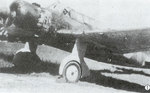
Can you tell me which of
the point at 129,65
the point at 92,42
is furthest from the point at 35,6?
the point at 129,65

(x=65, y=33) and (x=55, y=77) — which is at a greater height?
(x=65, y=33)

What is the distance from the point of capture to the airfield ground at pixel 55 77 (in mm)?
2266

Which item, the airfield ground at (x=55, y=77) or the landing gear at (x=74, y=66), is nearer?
the airfield ground at (x=55, y=77)

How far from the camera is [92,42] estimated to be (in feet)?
7.97

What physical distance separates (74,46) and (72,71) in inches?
6.4

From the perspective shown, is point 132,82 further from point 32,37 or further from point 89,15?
point 32,37

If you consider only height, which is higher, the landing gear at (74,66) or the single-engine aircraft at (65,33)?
the single-engine aircraft at (65,33)

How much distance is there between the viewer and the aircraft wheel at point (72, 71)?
7.86 feet

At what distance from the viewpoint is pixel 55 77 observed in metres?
2.48

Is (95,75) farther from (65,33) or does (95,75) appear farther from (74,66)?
(65,33)

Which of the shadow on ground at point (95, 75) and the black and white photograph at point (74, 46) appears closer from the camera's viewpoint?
the black and white photograph at point (74, 46)

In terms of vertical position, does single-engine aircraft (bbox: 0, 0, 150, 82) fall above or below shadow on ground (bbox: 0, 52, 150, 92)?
above

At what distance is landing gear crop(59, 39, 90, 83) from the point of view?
240 cm

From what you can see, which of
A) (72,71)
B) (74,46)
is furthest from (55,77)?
(74,46)
